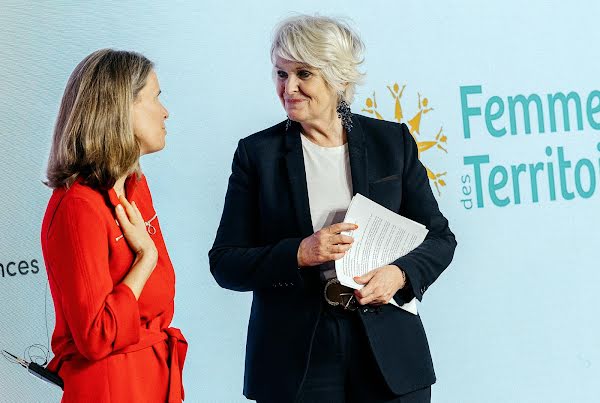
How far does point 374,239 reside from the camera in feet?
7.61

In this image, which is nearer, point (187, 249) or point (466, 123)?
point (187, 249)

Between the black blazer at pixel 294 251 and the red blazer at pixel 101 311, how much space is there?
27cm

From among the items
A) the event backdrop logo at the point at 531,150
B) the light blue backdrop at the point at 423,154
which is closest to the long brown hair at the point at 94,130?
the light blue backdrop at the point at 423,154

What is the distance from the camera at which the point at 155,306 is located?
2.11 meters

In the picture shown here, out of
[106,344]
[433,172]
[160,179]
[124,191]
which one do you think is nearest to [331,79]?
[124,191]

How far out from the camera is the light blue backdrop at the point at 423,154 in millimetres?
3139

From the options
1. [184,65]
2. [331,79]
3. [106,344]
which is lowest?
[106,344]

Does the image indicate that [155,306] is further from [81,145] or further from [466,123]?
[466,123]

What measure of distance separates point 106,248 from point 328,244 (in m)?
0.53

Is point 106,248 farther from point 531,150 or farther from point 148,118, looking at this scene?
point 531,150

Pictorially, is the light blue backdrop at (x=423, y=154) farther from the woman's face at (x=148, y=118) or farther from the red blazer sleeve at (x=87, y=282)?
the red blazer sleeve at (x=87, y=282)

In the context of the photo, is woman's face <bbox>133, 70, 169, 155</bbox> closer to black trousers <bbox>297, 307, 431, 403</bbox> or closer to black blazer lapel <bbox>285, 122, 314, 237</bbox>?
black blazer lapel <bbox>285, 122, 314, 237</bbox>

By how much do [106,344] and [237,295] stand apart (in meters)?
1.45

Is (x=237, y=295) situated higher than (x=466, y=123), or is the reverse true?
(x=466, y=123)
